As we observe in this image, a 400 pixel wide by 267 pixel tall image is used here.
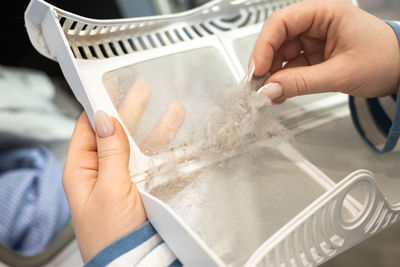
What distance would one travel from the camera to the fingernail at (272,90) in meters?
0.38

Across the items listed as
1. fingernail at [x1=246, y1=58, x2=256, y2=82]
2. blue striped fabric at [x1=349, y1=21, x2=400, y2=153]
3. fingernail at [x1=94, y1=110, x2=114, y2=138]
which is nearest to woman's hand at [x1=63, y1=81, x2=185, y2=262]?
fingernail at [x1=94, y1=110, x2=114, y2=138]

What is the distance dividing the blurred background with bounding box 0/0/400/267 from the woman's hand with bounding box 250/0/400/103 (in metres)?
0.27

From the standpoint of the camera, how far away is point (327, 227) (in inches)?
12.2

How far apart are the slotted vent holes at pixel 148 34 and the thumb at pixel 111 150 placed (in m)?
0.11

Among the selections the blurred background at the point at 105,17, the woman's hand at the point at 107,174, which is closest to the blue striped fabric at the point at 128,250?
the woman's hand at the point at 107,174

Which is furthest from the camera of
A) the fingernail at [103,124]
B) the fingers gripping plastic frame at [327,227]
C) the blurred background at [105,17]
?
the blurred background at [105,17]

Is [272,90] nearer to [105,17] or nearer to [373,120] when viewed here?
[373,120]

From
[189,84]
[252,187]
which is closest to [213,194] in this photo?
[252,187]

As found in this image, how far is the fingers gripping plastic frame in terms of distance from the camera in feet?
0.86

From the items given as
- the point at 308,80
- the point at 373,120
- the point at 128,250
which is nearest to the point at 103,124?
the point at 128,250

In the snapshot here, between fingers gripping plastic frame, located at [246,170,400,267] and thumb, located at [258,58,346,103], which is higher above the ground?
thumb, located at [258,58,346,103]

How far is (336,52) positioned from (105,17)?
1.80ft

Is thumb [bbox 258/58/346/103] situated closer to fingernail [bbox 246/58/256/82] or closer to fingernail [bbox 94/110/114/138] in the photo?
fingernail [bbox 246/58/256/82]

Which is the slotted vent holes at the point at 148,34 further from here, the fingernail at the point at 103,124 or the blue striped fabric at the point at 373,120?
the blue striped fabric at the point at 373,120
